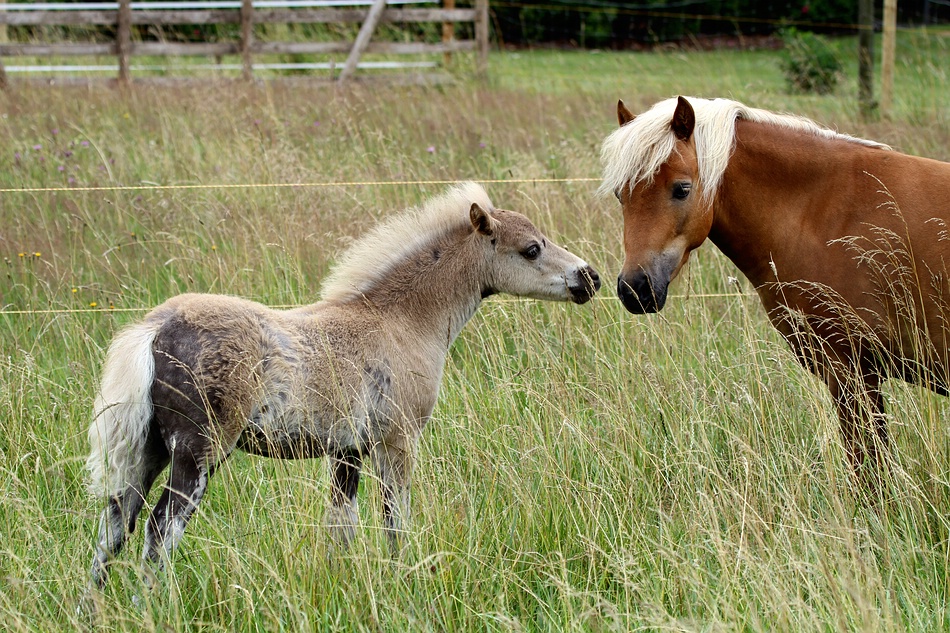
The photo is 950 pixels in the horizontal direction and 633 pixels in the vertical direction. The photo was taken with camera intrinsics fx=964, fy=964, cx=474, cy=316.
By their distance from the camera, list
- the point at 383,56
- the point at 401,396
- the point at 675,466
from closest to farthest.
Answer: the point at 401,396
the point at 675,466
the point at 383,56

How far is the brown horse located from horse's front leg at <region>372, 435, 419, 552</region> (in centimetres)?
102

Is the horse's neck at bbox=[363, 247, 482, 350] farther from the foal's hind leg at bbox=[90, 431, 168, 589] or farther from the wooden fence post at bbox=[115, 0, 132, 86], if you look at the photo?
the wooden fence post at bbox=[115, 0, 132, 86]

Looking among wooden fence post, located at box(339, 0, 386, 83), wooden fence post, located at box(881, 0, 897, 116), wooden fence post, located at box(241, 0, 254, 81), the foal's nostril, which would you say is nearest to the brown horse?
the foal's nostril

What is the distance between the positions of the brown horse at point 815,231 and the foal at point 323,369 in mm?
441

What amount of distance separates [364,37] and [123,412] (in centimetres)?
1062

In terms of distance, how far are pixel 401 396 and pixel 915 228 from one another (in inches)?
82.4

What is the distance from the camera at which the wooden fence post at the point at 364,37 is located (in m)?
12.5

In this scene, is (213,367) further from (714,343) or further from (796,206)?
(714,343)

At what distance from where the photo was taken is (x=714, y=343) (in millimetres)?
4754

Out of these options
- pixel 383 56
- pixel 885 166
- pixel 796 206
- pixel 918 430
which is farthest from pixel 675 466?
pixel 383 56

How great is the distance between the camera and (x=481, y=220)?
386 centimetres

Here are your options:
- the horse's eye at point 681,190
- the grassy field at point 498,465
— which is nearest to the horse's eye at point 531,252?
the grassy field at point 498,465

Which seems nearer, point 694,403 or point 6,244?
point 694,403

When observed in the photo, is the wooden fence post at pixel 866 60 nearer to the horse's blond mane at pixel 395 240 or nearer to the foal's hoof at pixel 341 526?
the horse's blond mane at pixel 395 240
